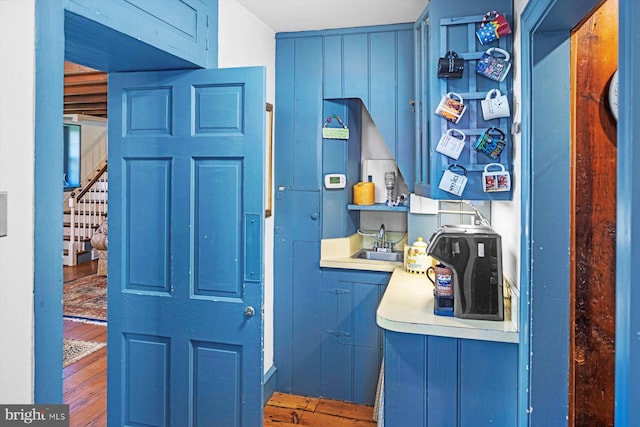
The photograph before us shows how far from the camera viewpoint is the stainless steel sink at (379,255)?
10.5 feet

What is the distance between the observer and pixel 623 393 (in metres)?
0.83

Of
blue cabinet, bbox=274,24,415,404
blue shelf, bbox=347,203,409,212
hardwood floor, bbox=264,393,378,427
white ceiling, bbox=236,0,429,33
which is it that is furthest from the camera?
blue shelf, bbox=347,203,409,212

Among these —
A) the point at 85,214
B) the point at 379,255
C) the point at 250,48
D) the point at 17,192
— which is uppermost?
the point at 250,48

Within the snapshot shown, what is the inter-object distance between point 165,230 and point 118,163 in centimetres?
41

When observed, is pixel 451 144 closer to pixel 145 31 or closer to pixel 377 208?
pixel 377 208

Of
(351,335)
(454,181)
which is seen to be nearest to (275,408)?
(351,335)

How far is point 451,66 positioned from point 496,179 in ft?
1.83

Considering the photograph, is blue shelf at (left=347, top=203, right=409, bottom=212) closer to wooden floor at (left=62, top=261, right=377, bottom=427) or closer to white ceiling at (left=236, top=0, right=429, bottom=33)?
white ceiling at (left=236, top=0, right=429, bottom=33)

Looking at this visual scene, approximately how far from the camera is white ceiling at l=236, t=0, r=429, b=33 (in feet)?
8.25

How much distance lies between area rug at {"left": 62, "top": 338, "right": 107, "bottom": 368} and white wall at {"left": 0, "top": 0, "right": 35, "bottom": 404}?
2777 millimetres

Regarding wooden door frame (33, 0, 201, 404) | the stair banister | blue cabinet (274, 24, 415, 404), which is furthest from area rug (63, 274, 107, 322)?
wooden door frame (33, 0, 201, 404)

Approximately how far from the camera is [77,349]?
3.89m

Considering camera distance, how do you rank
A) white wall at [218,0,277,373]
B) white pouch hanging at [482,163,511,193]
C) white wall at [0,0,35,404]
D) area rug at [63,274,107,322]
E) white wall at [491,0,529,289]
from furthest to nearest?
area rug at [63,274,107,322], white wall at [218,0,277,373], white pouch hanging at [482,163,511,193], white wall at [491,0,529,289], white wall at [0,0,35,404]

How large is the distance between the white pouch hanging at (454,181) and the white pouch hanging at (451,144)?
0.20 ft
